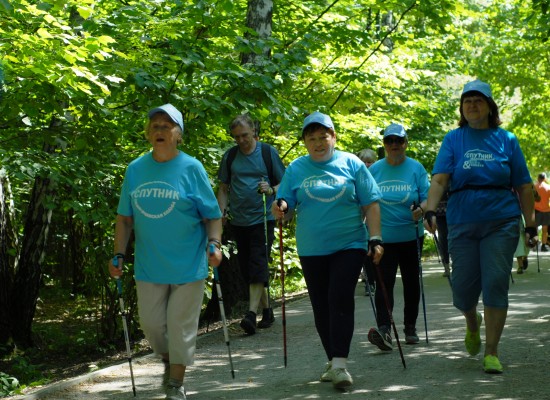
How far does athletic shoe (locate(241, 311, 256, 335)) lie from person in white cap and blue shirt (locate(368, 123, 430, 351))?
5.57 feet

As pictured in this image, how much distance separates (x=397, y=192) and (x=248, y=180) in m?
1.82

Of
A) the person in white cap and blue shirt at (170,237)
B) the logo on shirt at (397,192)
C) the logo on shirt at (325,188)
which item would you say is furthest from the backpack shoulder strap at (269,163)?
the person in white cap and blue shirt at (170,237)

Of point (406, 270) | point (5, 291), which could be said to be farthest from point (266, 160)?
point (5, 291)

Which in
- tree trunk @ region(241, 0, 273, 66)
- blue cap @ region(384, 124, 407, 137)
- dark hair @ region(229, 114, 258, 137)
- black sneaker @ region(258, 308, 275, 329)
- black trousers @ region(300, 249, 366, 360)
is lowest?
black sneaker @ region(258, 308, 275, 329)

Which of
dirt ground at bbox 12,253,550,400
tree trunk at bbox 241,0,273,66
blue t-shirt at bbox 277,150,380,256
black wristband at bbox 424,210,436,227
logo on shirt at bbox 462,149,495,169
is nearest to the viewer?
dirt ground at bbox 12,253,550,400

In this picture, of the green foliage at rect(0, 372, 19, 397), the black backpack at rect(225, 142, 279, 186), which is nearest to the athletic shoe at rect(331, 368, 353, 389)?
the green foliage at rect(0, 372, 19, 397)

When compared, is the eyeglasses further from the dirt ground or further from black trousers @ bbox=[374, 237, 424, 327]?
the dirt ground

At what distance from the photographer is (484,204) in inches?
289

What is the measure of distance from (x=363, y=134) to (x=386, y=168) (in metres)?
8.80

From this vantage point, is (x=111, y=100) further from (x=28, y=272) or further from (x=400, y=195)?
(x=28, y=272)

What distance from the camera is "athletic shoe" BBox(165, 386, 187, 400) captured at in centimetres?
659

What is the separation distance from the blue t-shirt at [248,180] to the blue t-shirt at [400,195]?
139 cm

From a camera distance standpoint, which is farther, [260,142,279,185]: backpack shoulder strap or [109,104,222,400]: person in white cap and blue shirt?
[260,142,279,185]: backpack shoulder strap

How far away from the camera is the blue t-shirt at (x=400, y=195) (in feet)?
29.5
